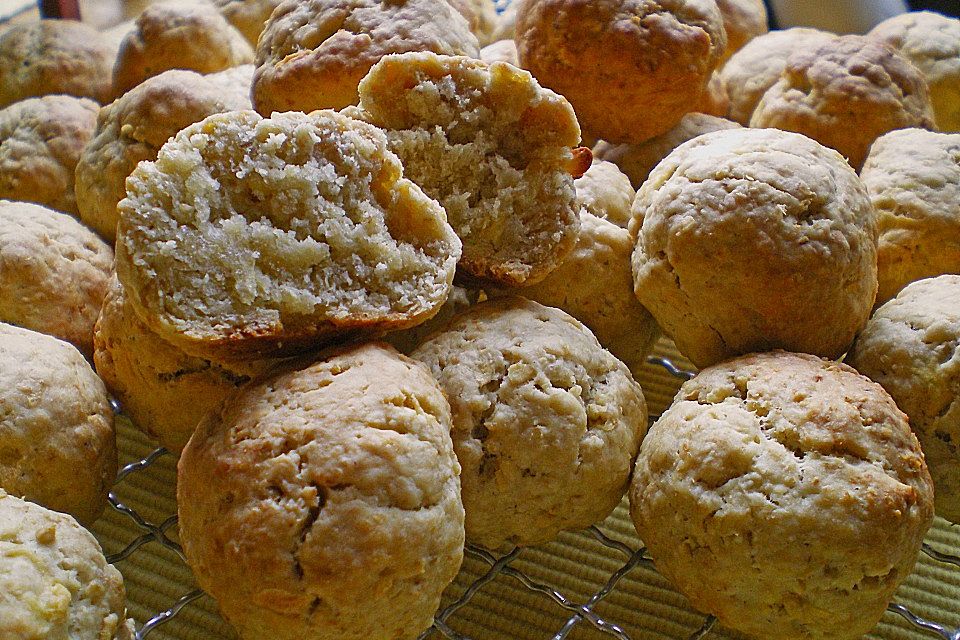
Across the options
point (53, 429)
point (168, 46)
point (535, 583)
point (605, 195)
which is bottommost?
point (535, 583)

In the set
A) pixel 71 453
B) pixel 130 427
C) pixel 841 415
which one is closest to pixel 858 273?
pixel 841 415

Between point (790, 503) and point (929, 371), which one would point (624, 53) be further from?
point (790, 503)

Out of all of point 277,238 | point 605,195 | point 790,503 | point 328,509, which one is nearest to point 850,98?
point 605,195

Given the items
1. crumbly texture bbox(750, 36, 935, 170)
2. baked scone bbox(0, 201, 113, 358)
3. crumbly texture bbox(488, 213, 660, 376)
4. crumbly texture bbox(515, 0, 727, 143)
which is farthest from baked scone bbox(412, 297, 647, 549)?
Answer: crumbly texture bbox(750, 36, 935, 170)

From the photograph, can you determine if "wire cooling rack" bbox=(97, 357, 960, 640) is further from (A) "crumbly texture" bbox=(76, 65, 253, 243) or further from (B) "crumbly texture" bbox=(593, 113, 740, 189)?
(B) "crumbly texture" bbox=(593, 113, 740, 189)

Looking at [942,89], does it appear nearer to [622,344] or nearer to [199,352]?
[622,344]
